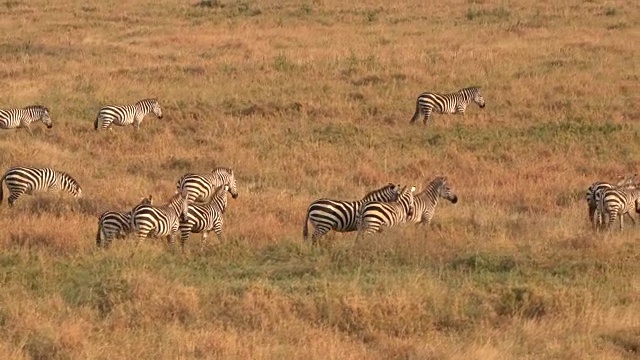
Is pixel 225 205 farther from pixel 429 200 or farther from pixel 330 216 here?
pixel 429 200

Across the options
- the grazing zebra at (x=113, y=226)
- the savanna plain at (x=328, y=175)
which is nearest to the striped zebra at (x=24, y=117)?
the savanna plain at (x=328, y=175)

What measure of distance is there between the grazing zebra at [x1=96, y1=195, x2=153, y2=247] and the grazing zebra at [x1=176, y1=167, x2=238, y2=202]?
2.81m

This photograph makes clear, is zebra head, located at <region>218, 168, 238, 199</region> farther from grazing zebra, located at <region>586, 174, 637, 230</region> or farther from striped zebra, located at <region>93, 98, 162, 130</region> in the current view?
striped zebra, located at <region>93, 98, 162, 130</region>

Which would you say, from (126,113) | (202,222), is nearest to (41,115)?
(126,113)

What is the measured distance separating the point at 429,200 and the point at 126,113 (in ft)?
29.5

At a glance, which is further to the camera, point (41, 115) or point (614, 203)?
point (41, 115)

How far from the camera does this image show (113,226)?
11352 mm

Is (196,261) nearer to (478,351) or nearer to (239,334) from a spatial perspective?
(239,334)

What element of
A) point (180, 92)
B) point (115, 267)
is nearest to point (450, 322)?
point (115, 267)

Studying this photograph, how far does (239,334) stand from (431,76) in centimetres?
1729

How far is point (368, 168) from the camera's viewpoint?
16.6 meters

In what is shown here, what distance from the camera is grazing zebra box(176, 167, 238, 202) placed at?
47.0 feet

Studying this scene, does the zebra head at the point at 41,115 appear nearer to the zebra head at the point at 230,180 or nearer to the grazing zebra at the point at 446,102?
the grazing zebra at the point at 446,102

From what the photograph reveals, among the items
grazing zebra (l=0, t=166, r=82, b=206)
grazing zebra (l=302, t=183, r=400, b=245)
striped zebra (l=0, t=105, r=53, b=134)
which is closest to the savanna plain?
grazing zebra (l=302, t=183, r=400, b=245)
